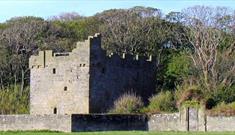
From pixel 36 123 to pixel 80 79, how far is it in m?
7.66

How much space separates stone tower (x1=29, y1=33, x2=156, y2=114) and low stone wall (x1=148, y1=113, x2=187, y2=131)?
8172 millimetres

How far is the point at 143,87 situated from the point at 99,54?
6.04 metres

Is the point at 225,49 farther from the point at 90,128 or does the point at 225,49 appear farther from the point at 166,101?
the point at 90,128

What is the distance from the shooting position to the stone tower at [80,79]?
48.3m

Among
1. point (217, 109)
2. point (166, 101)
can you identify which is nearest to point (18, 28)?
point (166, 101)

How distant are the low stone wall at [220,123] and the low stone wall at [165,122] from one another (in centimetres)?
166

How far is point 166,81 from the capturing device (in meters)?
62.6

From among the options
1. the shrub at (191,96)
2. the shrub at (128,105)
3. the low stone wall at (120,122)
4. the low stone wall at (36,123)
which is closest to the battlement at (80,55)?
the shrub at (128,105)

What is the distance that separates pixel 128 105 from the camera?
4656 cm

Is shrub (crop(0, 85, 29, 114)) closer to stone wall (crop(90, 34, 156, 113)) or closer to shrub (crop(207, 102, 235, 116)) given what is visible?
stone wall (crop(90, 34, 156, 113))

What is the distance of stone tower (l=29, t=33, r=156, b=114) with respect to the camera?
4828cm

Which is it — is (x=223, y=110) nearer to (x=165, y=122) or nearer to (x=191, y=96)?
(x=191, y=96)

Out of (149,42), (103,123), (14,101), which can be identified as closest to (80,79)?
(103,123)

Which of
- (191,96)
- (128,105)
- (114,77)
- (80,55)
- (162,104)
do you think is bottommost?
(128,105)
